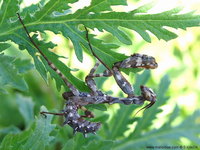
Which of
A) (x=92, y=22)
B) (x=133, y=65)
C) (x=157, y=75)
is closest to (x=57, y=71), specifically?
(x=92, y=22)

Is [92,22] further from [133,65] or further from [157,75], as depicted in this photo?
[157,75]

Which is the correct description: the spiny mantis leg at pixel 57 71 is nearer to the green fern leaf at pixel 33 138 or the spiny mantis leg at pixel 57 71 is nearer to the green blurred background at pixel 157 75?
the green fern leaf at pixel 33 138

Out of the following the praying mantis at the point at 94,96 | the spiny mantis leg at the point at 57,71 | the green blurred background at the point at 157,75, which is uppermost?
the spiny mantis leg at the point at 57,71

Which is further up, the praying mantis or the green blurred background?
the praying mantis

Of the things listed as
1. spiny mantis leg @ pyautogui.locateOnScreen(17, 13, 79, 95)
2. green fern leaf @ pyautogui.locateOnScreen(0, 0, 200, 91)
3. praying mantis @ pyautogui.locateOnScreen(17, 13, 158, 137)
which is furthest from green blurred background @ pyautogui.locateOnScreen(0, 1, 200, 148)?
green fern leaf @ pyautogui.locateOnScreen(0, 0, 200, 91)

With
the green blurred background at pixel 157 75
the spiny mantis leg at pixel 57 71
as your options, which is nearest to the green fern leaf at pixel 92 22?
the spiny mantis leg at pixel 57 71

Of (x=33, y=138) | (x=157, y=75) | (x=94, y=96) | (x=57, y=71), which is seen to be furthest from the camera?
(x=157, y=75)

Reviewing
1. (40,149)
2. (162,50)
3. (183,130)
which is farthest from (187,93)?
(40,149)

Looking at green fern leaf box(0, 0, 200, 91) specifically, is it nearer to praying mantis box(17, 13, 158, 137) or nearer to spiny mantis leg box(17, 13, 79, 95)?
spiny mantis leg box(17, 13, 79, 95)

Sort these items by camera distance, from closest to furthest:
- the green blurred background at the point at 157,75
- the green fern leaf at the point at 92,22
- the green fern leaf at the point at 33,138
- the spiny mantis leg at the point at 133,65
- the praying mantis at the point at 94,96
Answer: the green fern leaf at the point at 33,138, the green fern leaf at the point at 92,22, the spiny mantis leg at the point at 133,65, the praying mantis at the point at 94,96, the green blurred background at the point at 157,75

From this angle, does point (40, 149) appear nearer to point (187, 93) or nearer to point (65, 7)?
point (65, 7)

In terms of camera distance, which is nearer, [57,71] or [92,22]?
[92,22]

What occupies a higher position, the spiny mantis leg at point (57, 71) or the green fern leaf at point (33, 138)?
the spiny mantis leg at point (57, 71)
